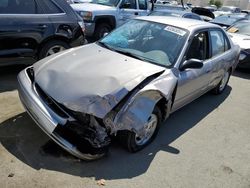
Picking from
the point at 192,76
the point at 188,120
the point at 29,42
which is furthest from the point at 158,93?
the point at 29,42

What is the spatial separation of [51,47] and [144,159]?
3225 millimetres

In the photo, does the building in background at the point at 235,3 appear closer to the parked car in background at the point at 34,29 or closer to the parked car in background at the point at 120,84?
the parked car in background at the point at 34,29

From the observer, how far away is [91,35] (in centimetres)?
933

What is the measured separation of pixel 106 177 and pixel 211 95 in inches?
153

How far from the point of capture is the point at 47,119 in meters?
3.14

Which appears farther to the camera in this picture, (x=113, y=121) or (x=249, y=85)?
(x=249, y=85)

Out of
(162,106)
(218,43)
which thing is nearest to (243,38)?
(218,43)

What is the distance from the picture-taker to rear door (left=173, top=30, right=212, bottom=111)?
4.32 meters

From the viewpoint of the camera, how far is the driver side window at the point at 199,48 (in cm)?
454

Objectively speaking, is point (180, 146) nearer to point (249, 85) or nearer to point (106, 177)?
point (106, 177)

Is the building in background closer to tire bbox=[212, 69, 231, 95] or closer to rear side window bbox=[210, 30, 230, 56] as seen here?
tire bbox=[212, 69, 231, 95]

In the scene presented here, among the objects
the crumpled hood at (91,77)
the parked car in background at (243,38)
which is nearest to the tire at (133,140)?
the crumpled hood at (91,77)

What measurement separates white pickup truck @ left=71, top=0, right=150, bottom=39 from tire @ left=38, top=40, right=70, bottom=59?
10.5 ft

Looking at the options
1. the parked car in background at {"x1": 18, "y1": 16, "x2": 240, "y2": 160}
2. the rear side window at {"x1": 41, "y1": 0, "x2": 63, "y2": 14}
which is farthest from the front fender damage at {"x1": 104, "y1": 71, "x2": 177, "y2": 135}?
the rear side window at {"x1": 41, "y1": 0, "x2": 63, "y2": 14}
